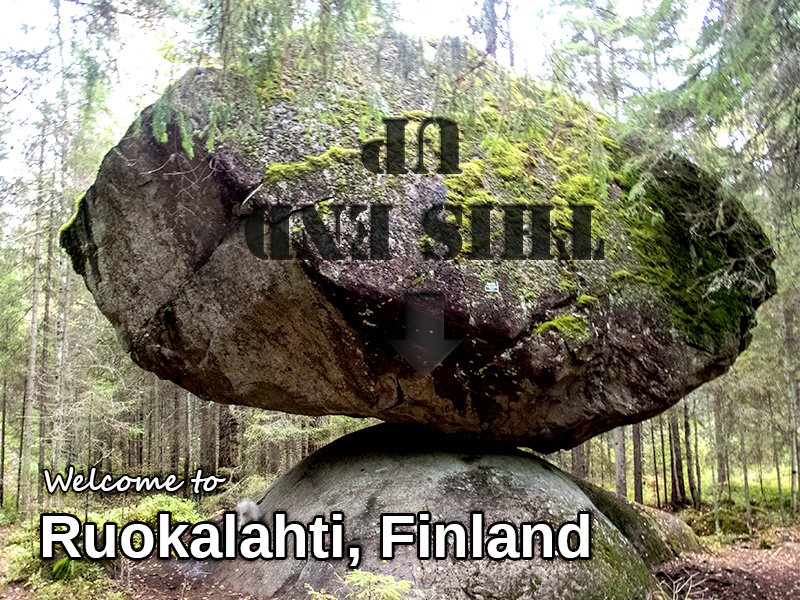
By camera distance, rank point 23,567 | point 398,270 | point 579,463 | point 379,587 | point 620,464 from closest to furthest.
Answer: point 379,587 < point 398,270 < point 23,567 < point 620,464 < point 579,463

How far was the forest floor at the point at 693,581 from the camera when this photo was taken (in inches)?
230

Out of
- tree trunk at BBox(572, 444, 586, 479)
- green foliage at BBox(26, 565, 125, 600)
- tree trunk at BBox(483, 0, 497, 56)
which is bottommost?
tree trunk at BBox(572, 444, 586, 479)

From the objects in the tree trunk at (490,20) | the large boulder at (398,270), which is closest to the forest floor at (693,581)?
the large boulder at (398,270)

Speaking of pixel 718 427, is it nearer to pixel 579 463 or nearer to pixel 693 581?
pixel 579 463

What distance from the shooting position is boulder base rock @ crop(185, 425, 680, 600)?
17.2 ft

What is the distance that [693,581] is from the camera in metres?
6.56

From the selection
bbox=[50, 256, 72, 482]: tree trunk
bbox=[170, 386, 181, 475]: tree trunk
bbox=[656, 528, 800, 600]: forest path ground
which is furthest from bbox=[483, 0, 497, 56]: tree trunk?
bbox=[170, 386, 181, 475]: tree trunk

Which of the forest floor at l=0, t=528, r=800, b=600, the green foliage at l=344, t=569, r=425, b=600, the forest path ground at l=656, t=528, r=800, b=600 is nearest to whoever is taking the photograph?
the green foliage at l=344, t=569, r=425, b=600

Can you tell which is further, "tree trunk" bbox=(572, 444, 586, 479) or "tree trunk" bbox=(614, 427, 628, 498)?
"tree trunk" bbox=(572, 444, 586, 479)

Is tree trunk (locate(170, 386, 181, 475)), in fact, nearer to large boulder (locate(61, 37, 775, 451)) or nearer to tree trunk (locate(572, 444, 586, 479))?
large boulder (locate(61, 37, 775, 451))

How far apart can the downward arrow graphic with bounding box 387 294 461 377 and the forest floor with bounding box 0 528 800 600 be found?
Result: 2919 millimetres

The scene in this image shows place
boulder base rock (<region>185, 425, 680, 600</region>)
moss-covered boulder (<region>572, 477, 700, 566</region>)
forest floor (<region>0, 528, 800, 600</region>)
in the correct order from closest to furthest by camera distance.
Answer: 1. boulder base rock (<region>185, 425, 680, 600</region>)
2. forest floor (<region>0, 528, 800, 600</region>)
3. moss-covered boulder (<region>572, 477, 700, 566</region>)

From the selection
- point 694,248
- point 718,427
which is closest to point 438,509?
point 694,248

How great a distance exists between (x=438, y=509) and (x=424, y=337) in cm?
188
